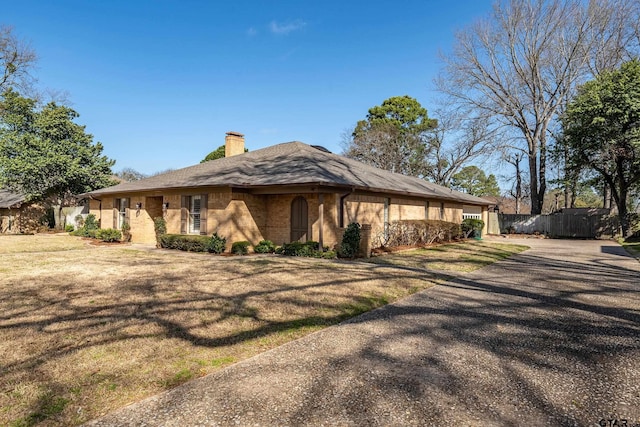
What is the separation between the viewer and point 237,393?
2895 mm

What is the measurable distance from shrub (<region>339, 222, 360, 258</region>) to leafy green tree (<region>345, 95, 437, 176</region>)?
24342 mm

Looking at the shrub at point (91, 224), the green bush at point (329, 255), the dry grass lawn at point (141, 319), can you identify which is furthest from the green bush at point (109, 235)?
the green bush at point (329, 255)

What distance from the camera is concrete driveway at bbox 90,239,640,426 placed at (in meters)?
2.59

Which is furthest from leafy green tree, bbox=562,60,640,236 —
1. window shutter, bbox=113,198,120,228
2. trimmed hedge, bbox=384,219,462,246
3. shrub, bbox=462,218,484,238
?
window shutter, bbox=113,198,120,228

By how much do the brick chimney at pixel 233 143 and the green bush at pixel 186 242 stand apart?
761 cm

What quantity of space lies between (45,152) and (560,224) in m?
34.7

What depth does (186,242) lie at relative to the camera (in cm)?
1344

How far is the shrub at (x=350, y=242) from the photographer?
11719 millimetres

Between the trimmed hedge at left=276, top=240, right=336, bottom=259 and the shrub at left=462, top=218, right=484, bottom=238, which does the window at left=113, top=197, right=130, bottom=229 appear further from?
the shrub at left=462, top=218, right=484, bottom=238

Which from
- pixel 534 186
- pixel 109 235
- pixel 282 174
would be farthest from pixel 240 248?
pixel 534 186

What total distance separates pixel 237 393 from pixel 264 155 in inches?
615

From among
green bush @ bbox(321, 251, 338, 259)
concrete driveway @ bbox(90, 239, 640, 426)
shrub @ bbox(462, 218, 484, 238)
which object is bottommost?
concrete driveway @ bbox(90, 239, 640, 426)

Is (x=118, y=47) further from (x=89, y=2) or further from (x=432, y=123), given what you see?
(x=432, y=123)

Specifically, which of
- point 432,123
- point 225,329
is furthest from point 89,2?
point 432,123
